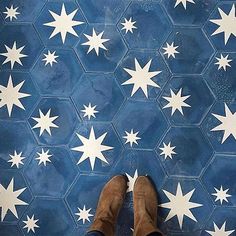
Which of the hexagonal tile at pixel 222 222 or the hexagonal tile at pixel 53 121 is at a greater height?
the hexagonal tile at pixel 53 121

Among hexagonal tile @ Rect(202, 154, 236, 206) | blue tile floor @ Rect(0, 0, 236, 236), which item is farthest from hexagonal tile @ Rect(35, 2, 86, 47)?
hexagonal tile @ Rect(202, 154, 236, 206)

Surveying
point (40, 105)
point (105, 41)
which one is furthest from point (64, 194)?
point (105, 41)

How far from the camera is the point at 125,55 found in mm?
1550

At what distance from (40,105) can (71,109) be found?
0.14m

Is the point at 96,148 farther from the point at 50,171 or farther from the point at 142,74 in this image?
the point at 142,74

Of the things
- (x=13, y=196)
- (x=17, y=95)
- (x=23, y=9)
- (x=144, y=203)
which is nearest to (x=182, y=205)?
(x=144, y=203)

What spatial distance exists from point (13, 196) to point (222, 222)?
2.93ft

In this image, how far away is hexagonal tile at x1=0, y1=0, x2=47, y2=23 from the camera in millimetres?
1607

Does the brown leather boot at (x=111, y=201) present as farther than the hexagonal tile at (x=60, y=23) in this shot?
No

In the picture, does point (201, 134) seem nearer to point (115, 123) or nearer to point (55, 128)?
point (115, 123)

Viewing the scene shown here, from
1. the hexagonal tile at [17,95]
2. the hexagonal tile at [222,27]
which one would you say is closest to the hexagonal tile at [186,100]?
the hexagonal tile at [222,27]

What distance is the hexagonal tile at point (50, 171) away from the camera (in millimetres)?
1560

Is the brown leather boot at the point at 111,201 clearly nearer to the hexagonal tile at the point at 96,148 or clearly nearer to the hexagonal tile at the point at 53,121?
the hexagonal tile at the point at 96,148

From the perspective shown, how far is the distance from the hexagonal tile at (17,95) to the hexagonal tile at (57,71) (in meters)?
0.04
